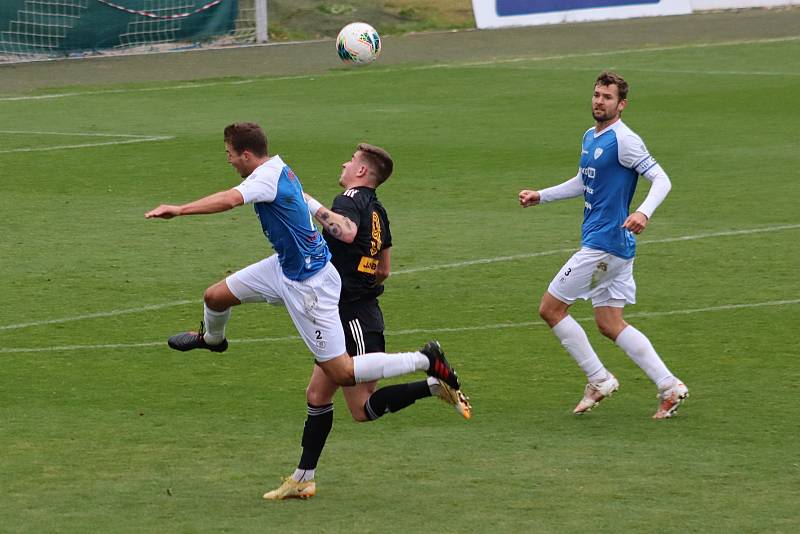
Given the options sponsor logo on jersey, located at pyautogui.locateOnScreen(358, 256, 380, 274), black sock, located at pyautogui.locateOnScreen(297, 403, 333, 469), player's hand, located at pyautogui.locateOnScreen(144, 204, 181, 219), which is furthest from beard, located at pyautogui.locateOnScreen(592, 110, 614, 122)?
player's hand, located at pyautogui.locateOnScreen(144, 204, 181, 219)

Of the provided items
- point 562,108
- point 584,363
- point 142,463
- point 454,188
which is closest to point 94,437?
point 142,463

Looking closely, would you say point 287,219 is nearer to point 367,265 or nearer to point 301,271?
point 301,271

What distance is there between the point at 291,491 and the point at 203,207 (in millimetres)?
1602

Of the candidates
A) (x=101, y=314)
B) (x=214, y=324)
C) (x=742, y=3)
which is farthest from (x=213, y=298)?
(x=742, y=3)

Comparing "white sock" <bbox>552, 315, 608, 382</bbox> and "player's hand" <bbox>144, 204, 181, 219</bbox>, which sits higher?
"player's hand" <bbox>144, 204, 181, 219</bbox>

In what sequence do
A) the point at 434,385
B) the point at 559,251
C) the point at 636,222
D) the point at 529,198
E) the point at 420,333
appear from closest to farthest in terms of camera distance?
the point at 434,385, the point at 636,222, the point at 529,198, the point at 420,333, the point at 559,251

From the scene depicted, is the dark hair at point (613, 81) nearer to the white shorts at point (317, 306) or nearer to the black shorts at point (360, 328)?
the black shorts at point (360, 328)

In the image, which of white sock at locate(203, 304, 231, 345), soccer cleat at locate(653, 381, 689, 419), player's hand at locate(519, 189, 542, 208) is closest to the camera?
white sock at locate(203, 304, 231, 345)

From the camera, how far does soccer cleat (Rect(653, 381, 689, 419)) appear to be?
353 inches

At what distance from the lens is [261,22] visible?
3041 cm

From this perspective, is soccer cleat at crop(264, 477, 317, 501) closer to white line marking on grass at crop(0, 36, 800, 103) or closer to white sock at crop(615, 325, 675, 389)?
white sock at crop(615, 325, 675, 389)

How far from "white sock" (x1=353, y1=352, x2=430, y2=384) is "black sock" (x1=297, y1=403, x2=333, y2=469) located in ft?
0.82

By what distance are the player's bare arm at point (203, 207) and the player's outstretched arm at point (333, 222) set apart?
514 millimetres

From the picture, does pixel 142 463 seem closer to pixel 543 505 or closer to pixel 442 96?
pixel 543 505
